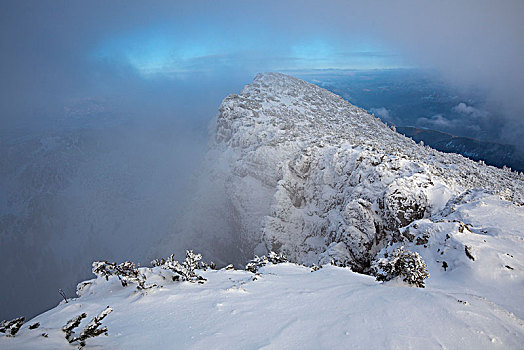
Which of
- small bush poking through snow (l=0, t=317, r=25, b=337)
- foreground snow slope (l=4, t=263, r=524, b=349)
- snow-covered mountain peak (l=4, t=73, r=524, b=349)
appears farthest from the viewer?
snow-covered mountain peak (l=4, t=73, r=524, b=349)

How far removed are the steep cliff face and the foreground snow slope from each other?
452 inches

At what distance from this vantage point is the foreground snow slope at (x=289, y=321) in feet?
13.8

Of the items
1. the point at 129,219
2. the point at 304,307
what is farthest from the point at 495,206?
the point at 129,219

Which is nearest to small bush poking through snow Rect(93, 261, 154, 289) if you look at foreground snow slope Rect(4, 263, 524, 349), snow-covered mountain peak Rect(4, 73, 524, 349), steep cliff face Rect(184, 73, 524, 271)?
snow-covered mountain peak Rect(4, 73, 524, 349)

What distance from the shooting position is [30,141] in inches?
5108

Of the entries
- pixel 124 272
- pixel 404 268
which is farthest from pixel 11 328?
pixel 404 268

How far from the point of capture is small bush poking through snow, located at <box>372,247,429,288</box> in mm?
7559

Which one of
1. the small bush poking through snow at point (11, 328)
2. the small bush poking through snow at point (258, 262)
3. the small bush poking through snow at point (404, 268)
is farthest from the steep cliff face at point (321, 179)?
the small bush poking through snow at point (11, 328)

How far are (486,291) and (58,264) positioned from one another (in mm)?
91282

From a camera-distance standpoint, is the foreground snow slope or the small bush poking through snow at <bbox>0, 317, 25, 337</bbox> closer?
the small bush poking through snow at <bbox>0, 317, 25, 337</bbox>

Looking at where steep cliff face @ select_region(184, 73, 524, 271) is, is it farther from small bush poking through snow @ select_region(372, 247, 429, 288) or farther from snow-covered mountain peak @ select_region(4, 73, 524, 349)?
small bush poking through snow @ select_region(372, 247, 429, 288)

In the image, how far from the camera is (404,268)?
25.4 ft

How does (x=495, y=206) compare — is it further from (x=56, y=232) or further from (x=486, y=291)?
(x=56, y=232)

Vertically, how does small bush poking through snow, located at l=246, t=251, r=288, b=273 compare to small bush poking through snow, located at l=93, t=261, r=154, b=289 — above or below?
below
